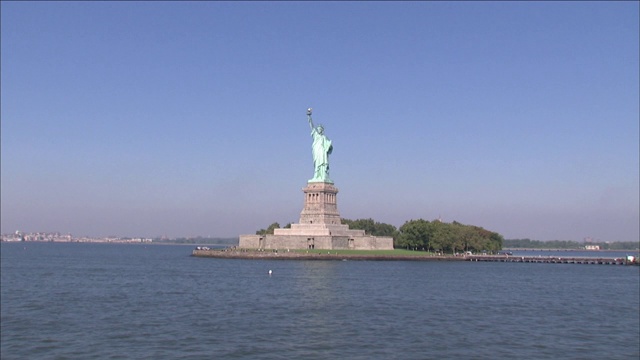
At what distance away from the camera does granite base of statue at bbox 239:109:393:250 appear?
8750 cm

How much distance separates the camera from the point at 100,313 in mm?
32875

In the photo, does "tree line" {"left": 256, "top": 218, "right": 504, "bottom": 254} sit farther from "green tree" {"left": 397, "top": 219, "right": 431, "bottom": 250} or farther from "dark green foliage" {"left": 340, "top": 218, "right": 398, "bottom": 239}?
"dark green foliage" {"left": 340, "top": 218, "right": 398, "bottom": 239}

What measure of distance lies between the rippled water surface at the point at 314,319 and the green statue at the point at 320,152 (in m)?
39.6

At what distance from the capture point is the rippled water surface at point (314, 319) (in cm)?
2419

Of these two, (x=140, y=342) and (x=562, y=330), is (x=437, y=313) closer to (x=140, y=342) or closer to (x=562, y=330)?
(x=562, y=330)

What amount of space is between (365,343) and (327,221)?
64.4 m

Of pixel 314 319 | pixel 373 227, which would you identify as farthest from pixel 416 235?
pixel 314 319

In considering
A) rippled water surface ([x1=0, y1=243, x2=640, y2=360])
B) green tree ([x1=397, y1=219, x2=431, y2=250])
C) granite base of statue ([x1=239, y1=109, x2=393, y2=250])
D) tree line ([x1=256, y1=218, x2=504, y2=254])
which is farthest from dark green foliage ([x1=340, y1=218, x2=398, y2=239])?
rippled water surface ([x1=0, y1=243, x2=640, y2=360])

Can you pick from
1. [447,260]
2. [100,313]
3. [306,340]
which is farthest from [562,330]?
[447,260]

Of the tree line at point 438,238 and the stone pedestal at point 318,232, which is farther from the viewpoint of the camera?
the tree line at point 438,238

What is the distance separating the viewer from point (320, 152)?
9238 centimetres

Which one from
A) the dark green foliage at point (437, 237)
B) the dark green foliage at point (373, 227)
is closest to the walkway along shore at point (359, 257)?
the dark green foliage at point (437, 237)

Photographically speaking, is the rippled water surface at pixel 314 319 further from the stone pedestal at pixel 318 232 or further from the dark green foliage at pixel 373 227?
the dark green foliage at pixel 373 227

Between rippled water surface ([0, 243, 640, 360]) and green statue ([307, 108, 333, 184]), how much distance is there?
130 ft
